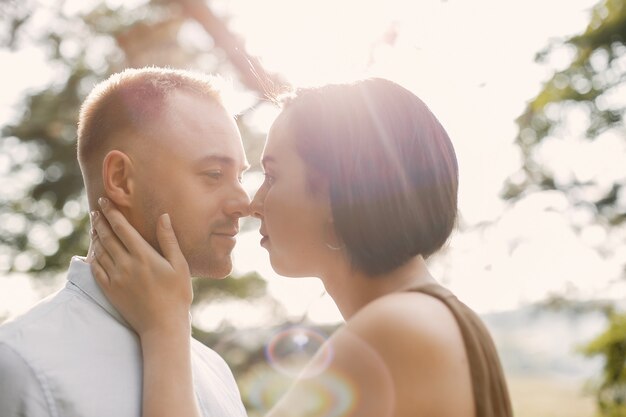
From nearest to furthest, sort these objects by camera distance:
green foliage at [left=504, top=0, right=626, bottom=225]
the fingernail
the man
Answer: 1. the man
2. the fingernail
3. green foliage at [left=504, top=0, right=626, bottom=225]

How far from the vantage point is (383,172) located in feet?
7.47

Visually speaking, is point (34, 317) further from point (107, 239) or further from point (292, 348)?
point (292, 348)

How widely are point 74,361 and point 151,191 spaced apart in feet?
2.15

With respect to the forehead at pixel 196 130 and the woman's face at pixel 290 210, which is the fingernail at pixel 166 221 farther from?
the woman's face at pixel 290 210

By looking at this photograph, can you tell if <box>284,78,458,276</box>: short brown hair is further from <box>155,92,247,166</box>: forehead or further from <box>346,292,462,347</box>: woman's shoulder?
<box>155,92,247,166</box>: forehead

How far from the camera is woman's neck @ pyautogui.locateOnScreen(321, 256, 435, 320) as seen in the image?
7.48ft

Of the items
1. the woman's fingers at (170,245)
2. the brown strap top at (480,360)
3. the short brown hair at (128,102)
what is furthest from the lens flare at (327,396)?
the short brown hair at (128,102)

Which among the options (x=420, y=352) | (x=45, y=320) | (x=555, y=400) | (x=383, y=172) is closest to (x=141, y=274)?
(x=45, y=320)

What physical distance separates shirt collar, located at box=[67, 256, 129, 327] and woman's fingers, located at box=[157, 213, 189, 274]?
23 centimetres

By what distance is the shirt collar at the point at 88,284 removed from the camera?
242 centimetres

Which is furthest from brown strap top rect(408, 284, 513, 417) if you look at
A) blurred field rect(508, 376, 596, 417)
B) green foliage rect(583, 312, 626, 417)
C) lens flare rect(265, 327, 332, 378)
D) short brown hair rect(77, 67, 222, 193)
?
green foliage rect(583, 312, 626, 417)

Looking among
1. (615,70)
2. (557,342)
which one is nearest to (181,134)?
(615,70)

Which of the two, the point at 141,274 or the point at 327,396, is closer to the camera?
the point at 327,396

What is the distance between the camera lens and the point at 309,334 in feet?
31.9
